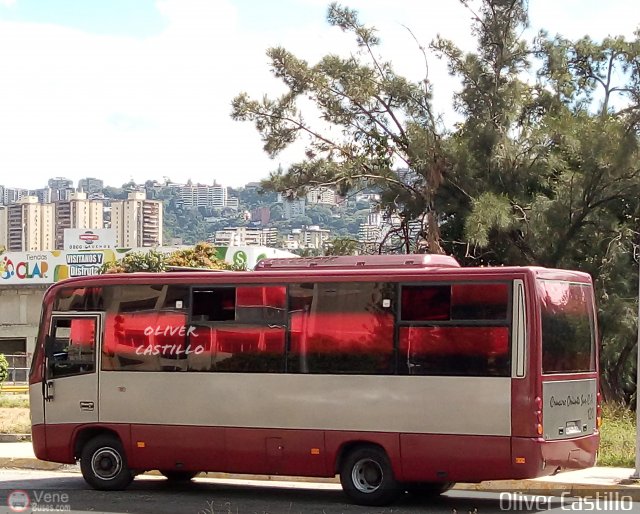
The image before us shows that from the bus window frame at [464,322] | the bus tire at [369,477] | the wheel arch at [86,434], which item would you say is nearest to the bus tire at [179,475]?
the wheel arch at [86,434]

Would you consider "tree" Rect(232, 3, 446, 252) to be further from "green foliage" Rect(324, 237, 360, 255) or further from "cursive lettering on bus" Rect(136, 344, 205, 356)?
"cursive lettering on bus" Rect(136, 344, 205, 356)

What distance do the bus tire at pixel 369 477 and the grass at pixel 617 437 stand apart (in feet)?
15.9

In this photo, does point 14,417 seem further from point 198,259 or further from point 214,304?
point 198,259

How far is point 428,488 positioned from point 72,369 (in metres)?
5.30

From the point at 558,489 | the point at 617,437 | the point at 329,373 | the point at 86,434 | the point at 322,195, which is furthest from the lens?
the point at 322,195

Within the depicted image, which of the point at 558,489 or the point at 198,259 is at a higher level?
the point at 198,259

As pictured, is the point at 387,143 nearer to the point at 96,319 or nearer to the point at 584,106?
the point at 584,106

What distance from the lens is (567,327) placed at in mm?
14039

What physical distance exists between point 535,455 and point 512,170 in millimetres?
16029

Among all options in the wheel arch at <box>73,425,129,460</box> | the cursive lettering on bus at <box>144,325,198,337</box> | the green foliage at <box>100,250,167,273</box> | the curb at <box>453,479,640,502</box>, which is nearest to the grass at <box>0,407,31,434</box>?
the wheel arch at <box>73,425,129,460</box>

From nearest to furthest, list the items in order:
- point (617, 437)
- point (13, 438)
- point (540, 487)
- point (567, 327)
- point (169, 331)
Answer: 1. point (567, 327)
2. point (540, 487)
3. point (169, 331)
4. point (617, 437)
5. point (13, 438)

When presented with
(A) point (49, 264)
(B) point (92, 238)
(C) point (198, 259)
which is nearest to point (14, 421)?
(C) point (198, 259)

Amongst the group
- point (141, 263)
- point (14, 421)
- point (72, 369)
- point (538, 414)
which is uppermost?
point (141, 263)

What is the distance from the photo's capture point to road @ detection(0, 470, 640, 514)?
13773 millimetres
